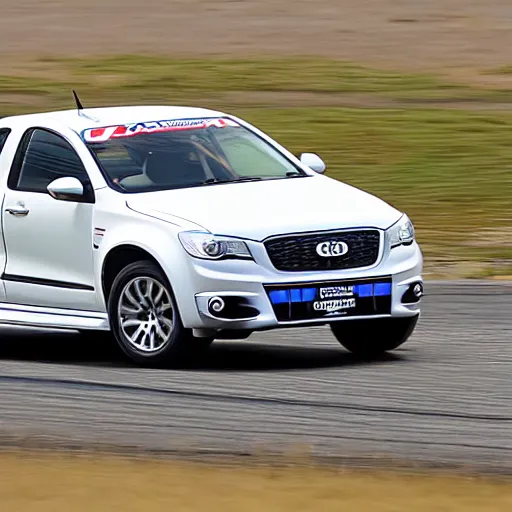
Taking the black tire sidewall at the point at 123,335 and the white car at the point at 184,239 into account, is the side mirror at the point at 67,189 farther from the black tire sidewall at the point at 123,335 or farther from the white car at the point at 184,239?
the black tire sidewall at the point at 123,335

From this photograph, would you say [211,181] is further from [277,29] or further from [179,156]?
[277,29]

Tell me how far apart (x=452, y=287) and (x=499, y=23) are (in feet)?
87.4

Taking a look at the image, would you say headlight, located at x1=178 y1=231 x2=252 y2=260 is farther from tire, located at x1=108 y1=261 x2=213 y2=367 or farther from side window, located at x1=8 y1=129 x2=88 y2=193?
side window, located at x1=8 y1=129 x2=88 y2=193

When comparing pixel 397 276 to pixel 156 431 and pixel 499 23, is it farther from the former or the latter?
pixel 499 23

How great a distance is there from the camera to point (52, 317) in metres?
11.5

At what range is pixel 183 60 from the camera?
1420 inches

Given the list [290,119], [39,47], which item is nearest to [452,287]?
[290,119]

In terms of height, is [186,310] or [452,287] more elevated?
[186,310]

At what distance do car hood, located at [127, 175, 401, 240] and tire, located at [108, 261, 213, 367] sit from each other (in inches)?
15.0

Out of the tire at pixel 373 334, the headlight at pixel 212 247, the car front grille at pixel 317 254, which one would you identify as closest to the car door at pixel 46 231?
the headlight at pixel 212 247

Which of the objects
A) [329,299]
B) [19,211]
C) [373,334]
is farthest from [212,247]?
[19,211]

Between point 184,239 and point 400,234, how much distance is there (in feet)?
4.59

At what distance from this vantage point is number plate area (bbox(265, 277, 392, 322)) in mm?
10508

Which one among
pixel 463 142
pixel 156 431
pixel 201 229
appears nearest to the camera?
pixel 156 431
